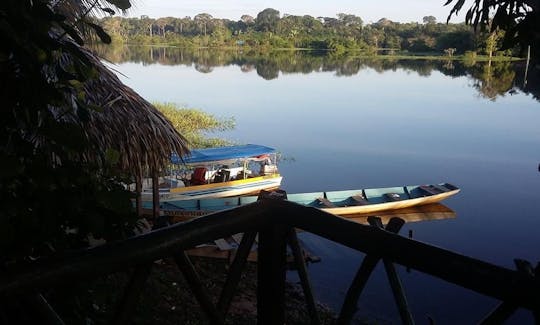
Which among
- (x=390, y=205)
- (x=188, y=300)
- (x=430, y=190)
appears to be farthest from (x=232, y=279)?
(x=430, y=190)

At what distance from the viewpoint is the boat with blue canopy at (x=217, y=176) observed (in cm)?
935

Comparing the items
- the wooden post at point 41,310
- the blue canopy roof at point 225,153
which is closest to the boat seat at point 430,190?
the blue canopy roof at point 225,153

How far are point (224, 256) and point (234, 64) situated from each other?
1504 inches

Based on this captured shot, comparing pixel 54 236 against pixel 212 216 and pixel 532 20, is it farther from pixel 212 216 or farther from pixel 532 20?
pixel 532 20

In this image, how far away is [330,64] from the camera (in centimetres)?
4472

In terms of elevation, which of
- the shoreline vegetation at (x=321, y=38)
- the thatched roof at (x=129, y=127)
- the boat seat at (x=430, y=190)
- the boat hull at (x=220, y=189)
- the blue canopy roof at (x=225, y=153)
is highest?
the shoreline vegetation at (x=321, y=38)

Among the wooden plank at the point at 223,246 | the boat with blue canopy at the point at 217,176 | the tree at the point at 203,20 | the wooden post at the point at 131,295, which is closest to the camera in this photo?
the wooden post at the point at 131,295

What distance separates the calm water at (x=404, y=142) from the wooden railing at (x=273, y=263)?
3.88 metres

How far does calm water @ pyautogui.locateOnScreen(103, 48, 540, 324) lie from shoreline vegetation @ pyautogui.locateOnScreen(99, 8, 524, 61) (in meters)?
11.3

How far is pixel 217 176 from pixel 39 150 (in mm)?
8956

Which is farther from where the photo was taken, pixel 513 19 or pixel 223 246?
pixel 223 246

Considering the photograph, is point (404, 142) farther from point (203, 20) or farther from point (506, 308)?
point (203, 20)

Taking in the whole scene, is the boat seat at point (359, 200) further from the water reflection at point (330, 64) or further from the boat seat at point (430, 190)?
the water reflection at point (330, 64)

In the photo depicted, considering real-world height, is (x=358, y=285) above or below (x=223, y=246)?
above
